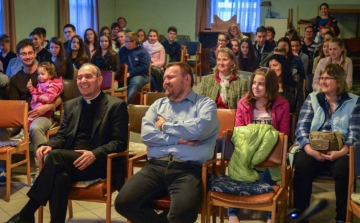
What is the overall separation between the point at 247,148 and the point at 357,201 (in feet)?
2.28

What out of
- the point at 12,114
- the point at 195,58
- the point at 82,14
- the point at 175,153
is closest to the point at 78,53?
the point at 12,114

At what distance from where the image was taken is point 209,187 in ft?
9.59

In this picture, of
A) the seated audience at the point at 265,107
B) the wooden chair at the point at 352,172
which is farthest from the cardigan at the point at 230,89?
the wooden chair at the point at 352,172

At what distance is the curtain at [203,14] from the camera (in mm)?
12914

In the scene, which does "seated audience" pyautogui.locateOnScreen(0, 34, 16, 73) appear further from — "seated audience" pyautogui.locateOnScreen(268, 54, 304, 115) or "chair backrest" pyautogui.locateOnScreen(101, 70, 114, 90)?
"seated audience" pyautogui.locateOnScreen(268, 54, 304, 115)

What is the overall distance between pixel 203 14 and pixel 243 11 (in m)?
1.03

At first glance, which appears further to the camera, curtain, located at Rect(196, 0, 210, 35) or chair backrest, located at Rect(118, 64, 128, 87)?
curtain, located at Rect(196, 0, 210, 35)

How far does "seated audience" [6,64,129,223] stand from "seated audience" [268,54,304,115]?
152 cm

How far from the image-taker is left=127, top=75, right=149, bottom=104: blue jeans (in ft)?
21.7

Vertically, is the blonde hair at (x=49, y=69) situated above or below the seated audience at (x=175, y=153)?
above

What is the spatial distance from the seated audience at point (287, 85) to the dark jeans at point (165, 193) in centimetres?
146

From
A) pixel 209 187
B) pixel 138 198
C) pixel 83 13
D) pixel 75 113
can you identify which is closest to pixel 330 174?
pixel 209 187

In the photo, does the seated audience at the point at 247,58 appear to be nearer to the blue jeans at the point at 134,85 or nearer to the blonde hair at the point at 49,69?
the blue jeans at the point at 134,85

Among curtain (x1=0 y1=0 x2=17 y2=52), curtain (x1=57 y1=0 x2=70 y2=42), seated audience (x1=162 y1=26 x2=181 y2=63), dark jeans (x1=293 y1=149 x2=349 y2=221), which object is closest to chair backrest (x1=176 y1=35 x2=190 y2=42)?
seated audience (x1=162 y1=26 x2=181 y2=63)
